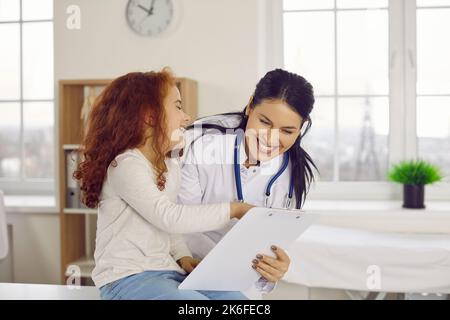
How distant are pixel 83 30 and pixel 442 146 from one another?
5.56ft

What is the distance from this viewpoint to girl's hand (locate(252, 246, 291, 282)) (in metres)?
1.20

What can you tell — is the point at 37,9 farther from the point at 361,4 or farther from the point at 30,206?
the point at 361,4

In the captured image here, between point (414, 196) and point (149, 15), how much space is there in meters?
1.35

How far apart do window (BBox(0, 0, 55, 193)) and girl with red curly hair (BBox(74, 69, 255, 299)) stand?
1.97 m

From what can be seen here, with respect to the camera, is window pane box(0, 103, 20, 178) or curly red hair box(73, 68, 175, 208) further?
window pane box(0, 103, 20, 178)

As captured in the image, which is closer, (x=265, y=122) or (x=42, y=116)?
(x=265, y=122)

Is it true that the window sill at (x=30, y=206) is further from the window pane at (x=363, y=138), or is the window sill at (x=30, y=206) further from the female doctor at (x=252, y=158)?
the female doctor at (x=252, y=158)

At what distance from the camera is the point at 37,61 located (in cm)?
311

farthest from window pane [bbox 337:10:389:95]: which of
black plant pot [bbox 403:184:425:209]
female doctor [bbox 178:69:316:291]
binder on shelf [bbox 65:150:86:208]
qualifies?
female doctor [bbox 178:69:316:291]

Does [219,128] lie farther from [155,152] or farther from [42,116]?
[42,116]

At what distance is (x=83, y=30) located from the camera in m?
2.81

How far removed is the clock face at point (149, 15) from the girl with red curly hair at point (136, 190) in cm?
155

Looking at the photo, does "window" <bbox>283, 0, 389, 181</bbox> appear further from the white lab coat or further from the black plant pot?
the white lab coat
